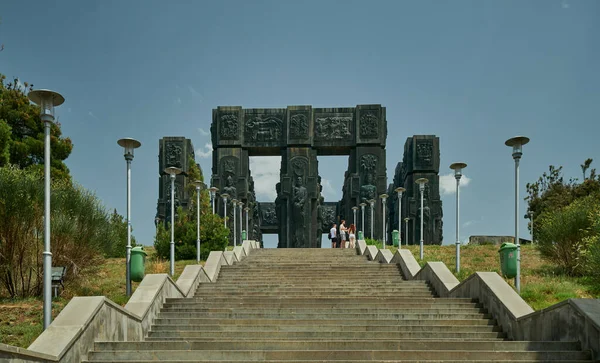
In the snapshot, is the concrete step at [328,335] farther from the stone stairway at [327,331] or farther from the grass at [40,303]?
the grass at [40,303]

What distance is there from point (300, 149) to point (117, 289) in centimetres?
2084

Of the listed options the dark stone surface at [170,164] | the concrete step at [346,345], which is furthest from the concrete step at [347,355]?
the dark stone surface at [170,164]

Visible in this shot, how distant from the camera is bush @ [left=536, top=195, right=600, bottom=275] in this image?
54.7 ft

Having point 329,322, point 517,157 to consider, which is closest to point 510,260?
point 517,157

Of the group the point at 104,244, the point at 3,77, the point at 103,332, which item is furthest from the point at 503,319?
the point at 3,77

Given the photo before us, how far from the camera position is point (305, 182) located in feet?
111

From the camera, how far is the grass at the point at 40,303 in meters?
9.49

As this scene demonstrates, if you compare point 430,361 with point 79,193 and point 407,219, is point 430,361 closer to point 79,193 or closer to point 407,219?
point 79,193

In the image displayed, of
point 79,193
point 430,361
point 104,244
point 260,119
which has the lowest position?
point 430,361

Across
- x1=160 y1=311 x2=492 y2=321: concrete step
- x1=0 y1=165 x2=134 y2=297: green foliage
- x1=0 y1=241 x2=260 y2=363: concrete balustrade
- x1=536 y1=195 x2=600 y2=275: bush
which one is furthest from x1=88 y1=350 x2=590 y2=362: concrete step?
x1=536 y1=195 x2=600 y2=275: bush

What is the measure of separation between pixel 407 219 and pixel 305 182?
6919 mm

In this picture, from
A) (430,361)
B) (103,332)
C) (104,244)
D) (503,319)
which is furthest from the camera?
(104,244)

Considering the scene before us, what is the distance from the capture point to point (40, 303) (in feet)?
39.8

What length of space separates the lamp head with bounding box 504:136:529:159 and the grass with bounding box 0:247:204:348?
351 inches
